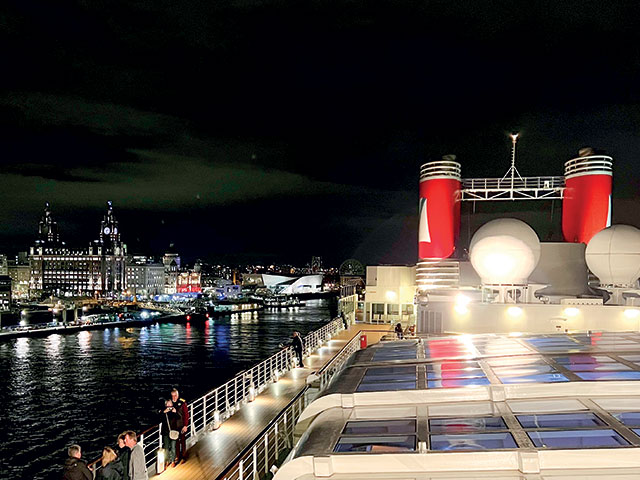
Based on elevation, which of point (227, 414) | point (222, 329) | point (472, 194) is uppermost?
point (472, 194)

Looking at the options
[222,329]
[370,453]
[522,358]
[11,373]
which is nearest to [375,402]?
[370,453]

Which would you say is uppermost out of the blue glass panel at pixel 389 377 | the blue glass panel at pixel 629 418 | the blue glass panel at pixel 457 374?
the blue glass panel at pixel 629 418

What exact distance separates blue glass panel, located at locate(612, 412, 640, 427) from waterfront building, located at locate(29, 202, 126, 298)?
156 metres

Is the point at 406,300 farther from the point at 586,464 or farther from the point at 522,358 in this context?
the point at 586,464

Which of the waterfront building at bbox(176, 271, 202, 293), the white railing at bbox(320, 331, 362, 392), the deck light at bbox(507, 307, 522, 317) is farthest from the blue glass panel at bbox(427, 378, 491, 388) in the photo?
the waterfront building at bbox(176, 271, 202, 293)

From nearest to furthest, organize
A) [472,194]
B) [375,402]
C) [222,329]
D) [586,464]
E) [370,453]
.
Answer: [586,464] < [370,453] < [375,402] < [472,194] < [222,329]

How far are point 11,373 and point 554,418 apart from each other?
44637 mm

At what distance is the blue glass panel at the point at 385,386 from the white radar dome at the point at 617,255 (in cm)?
1521

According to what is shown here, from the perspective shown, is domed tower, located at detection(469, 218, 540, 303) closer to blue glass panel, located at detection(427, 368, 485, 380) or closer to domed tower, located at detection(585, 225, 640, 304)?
domed tower, located at detection(585, 225, 640, 304)

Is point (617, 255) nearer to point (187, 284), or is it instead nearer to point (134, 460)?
point (134, 460)

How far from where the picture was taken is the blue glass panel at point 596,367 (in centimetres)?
686

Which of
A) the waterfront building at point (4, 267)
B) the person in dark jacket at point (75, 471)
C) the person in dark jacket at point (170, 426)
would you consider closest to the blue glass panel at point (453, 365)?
the person in dark jacket at point (170, 426)

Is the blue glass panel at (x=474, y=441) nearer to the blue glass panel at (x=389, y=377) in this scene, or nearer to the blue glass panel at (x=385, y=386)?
the blue glass panel at (x=385, y=386)

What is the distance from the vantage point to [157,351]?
164 ft
